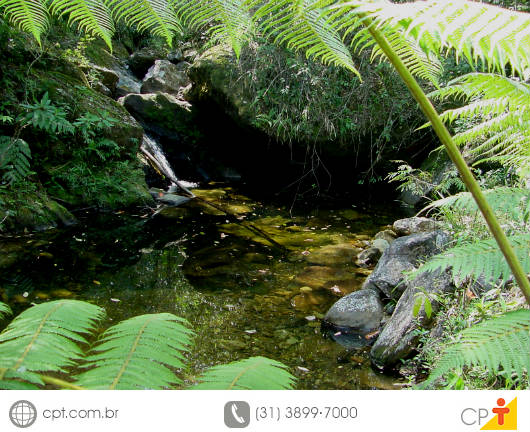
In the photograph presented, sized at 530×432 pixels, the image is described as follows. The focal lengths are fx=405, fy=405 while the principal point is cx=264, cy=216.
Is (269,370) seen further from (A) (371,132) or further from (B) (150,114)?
(B) (150,114)

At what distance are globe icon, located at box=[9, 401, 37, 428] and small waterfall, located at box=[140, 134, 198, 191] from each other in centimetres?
685

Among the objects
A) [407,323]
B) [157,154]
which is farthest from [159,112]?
[407,323]

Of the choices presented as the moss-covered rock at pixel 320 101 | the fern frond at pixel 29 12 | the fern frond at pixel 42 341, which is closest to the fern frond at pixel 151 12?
the fern frond at pixel 29 12

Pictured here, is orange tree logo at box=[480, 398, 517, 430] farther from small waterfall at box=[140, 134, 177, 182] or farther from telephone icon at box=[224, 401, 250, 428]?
small waterfall at box=[140, 134, 177, 182]

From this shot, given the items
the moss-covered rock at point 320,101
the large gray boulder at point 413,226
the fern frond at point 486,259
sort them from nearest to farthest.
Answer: the fern frond at point 486,259, the large gray boulder at point 413,226, the moss-covered rock at point 320,101

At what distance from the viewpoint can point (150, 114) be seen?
820 cm

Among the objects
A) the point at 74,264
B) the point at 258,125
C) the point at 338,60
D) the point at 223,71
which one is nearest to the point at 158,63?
the point at 223,71

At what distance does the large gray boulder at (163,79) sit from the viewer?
943 cm

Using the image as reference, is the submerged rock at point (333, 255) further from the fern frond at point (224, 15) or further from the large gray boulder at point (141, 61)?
the large gray boulder at point (141, 61)

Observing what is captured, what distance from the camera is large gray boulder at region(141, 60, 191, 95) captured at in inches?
371

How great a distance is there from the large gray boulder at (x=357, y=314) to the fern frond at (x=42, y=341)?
277 centimetres

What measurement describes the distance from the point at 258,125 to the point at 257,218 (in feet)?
5.99

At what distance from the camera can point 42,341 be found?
2.59ft

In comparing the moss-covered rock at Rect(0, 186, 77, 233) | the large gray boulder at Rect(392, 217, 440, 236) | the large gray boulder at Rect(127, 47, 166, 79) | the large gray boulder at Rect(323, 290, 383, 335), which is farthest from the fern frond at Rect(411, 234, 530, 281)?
the large gray boulder at Rect(127, 47, 166, 79)
